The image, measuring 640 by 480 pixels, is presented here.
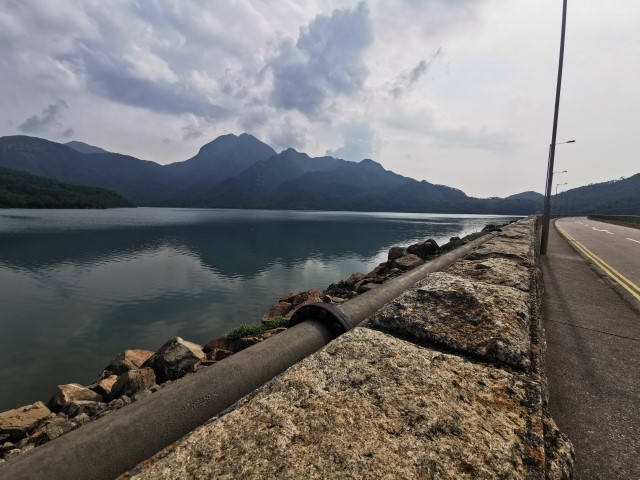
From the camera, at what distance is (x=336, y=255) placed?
4403cm

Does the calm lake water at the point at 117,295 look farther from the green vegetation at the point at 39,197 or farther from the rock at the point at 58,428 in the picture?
the green vegetation at the point at 39,197

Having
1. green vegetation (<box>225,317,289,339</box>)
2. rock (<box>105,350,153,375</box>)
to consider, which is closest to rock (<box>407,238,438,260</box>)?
green vegetation (<box>225,317,289,339</box>)

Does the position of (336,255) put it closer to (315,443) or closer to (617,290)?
(617,290)

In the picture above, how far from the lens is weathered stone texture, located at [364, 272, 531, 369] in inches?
108

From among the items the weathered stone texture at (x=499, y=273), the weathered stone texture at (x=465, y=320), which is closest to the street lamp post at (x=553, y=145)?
the weathered stone texture at (x=499, y=273)

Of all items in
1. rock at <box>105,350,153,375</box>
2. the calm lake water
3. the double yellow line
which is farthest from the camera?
the calm lake water

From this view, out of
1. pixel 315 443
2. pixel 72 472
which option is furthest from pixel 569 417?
A: pixel 72 472

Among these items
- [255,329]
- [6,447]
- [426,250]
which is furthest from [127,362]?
[426,250]

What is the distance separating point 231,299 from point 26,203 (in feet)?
664

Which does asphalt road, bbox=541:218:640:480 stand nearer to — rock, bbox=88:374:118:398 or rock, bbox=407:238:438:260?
rock, bbox=88:374:118:398

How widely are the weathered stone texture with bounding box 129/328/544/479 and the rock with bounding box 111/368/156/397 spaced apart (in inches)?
292

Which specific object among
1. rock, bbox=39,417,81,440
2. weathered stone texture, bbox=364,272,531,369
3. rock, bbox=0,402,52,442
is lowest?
rock, bbox=0,402,52,442

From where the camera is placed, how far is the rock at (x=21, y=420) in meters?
7.04

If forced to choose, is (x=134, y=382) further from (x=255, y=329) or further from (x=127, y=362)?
(x=255, y=329)
